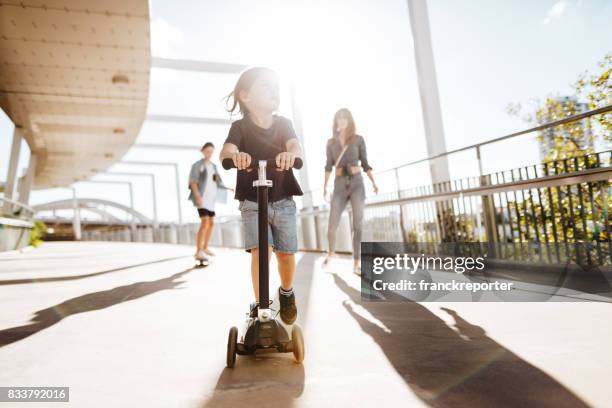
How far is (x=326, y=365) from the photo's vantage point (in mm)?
1847

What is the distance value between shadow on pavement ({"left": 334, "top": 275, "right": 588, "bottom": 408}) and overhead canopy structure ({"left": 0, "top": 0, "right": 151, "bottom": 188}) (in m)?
8.33

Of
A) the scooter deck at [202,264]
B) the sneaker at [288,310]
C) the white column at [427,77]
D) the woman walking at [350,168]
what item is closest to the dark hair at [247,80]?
the sneaker at [288,310]

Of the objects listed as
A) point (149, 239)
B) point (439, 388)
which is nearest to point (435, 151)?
point (439, 388)

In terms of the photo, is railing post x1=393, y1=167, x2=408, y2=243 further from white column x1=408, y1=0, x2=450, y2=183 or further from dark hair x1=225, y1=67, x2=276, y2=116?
dark hair x1=225, y1=67, x2=276, y2=116

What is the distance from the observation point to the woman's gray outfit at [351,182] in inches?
198

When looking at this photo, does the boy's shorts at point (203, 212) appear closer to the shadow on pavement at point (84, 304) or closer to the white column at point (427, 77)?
the shadow on pavement at point (84, 304)

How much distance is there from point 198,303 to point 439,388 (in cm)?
243

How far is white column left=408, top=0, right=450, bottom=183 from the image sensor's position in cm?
662

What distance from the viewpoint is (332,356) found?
1.97 meters

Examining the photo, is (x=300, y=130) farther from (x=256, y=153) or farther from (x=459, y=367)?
(x=459, y=367)

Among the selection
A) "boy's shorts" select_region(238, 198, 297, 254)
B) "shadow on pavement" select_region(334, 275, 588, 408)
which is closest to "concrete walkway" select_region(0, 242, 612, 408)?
"shadow on pavement" select_region(334, 275, 588, 408)

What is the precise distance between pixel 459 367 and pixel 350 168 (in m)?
3.47

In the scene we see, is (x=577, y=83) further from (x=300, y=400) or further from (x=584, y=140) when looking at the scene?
(x=300, y=400)

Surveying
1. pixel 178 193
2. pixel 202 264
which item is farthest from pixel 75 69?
pixel 178 193
